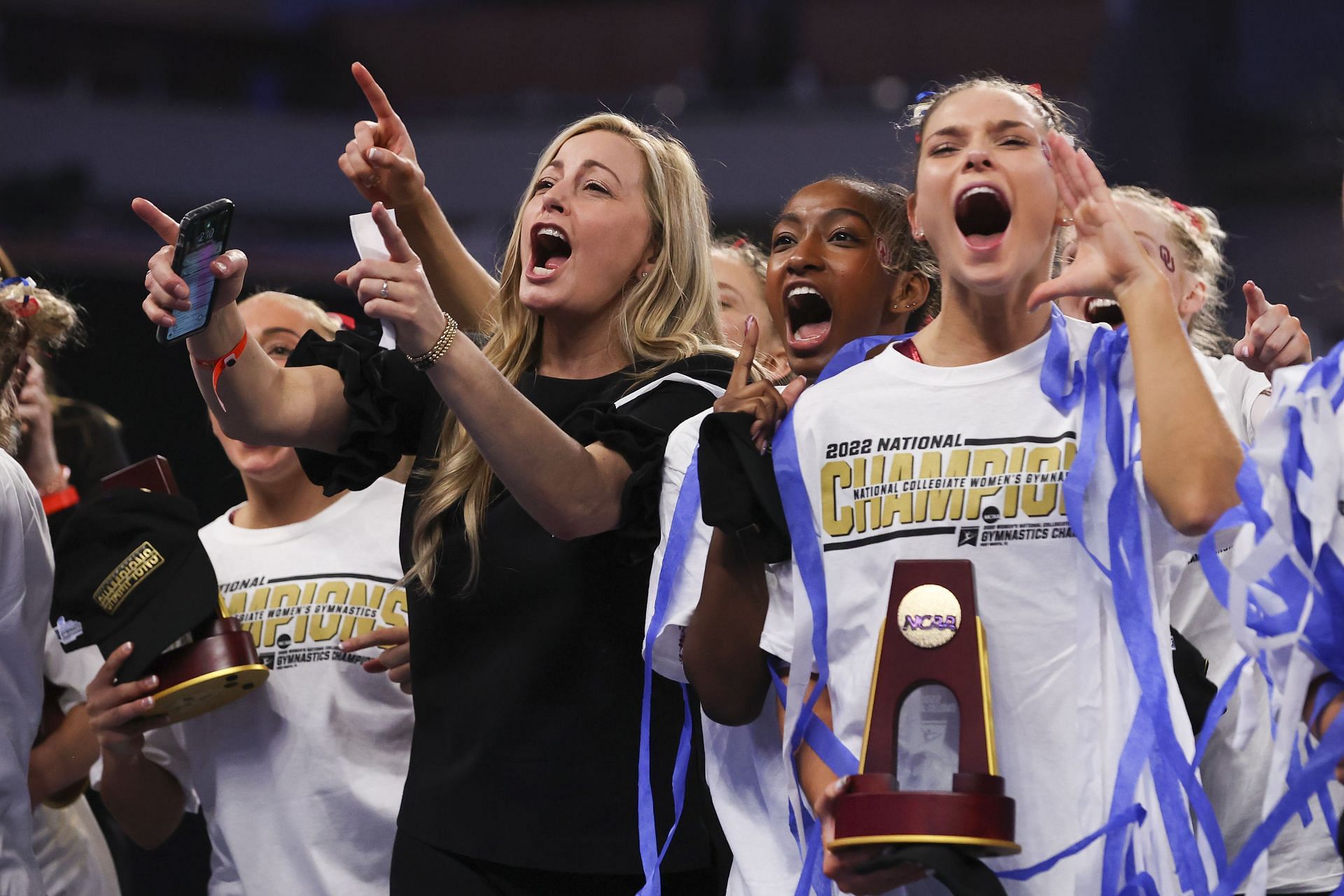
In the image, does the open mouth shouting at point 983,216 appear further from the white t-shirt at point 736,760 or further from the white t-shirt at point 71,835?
the white t-shirt at point 71,835

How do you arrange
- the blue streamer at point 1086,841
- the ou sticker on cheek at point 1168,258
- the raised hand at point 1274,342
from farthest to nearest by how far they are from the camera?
the ou sticker on cheek at point 1168,258
the raised hand at point 1274,342
the blue streamer at point 1086,841

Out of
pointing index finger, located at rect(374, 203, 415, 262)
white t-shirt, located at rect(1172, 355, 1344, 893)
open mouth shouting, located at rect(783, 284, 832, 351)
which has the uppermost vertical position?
open mouth shouting, located at rect(783, 284, 832, 351)

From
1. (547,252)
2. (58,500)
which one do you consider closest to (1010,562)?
(547,252)

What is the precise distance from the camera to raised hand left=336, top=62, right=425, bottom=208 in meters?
2.26

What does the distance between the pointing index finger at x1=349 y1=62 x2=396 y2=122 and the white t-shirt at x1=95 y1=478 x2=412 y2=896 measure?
0.78 metres

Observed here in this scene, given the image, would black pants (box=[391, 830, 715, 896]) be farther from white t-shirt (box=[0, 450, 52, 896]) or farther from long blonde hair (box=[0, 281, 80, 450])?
long blonde hair (box=[0, 281, 80, 450])

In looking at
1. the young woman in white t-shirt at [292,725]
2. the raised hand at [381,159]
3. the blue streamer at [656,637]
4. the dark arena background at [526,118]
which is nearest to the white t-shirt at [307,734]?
the young woman in white t-shirt at [292,725]

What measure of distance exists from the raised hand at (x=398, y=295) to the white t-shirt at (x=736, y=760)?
1.18 feet

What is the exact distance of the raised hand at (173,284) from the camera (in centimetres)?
194

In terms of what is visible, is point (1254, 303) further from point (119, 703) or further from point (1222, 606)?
point (119, 703)

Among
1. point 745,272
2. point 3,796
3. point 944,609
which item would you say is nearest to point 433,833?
point 3,796

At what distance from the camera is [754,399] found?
1822 mm

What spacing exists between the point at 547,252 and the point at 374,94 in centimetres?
36

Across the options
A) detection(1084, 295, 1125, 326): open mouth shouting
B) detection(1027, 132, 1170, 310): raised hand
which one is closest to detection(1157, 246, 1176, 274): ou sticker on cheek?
detection(1084, 295, 1125, 326): open mouth shouting
